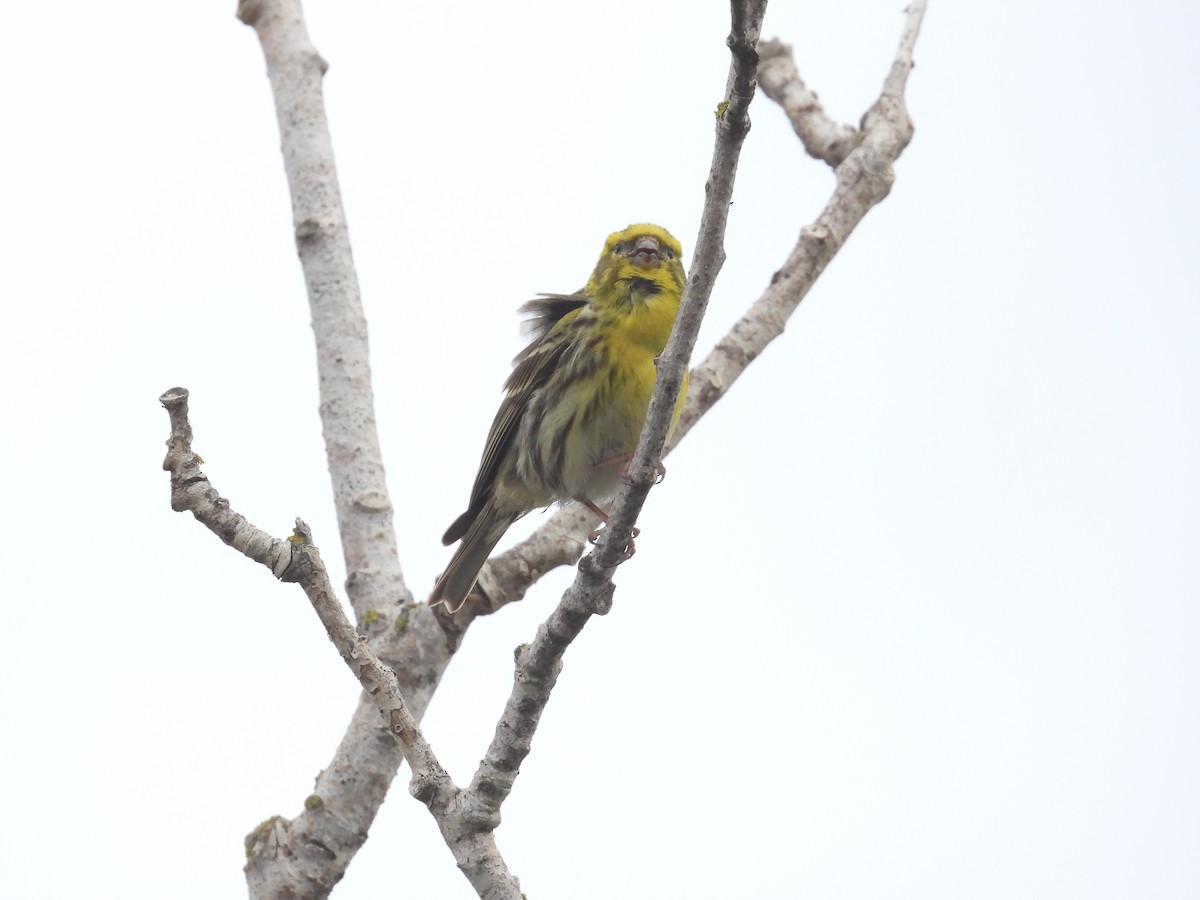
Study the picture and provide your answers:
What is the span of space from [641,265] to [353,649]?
9.62ft

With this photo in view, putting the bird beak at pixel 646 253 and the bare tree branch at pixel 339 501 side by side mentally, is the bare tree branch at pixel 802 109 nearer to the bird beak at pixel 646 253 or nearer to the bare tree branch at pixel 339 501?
the bird beak at pixel 646 253

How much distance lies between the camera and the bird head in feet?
19.7

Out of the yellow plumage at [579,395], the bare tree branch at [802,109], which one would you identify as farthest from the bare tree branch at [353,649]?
the bare tree branch at [802,109]

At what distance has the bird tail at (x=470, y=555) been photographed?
5.29m

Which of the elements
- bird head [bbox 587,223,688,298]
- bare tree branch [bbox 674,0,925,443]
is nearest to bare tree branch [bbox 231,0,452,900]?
bird head [bbox 587,223,688,298]

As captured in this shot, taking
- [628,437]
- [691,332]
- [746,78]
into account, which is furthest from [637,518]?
[628,437]

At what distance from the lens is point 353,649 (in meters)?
3.51

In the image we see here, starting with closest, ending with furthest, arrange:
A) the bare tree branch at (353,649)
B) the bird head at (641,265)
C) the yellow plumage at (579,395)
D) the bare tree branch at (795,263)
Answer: the bare tree branch at (353,649) < the bare tree branch at (795,263) < the yellow plumage at (579,395) < the bird head at (641,265)

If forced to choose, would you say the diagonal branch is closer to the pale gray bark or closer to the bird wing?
the pale gray bark

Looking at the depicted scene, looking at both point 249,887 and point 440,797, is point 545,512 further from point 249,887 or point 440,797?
point 440,797

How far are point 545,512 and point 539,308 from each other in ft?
3.06

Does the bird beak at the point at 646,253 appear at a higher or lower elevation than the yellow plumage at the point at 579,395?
higher

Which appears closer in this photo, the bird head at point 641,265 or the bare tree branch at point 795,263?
the bare tree branch at point 795,263

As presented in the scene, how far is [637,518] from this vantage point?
3564 millimetres
